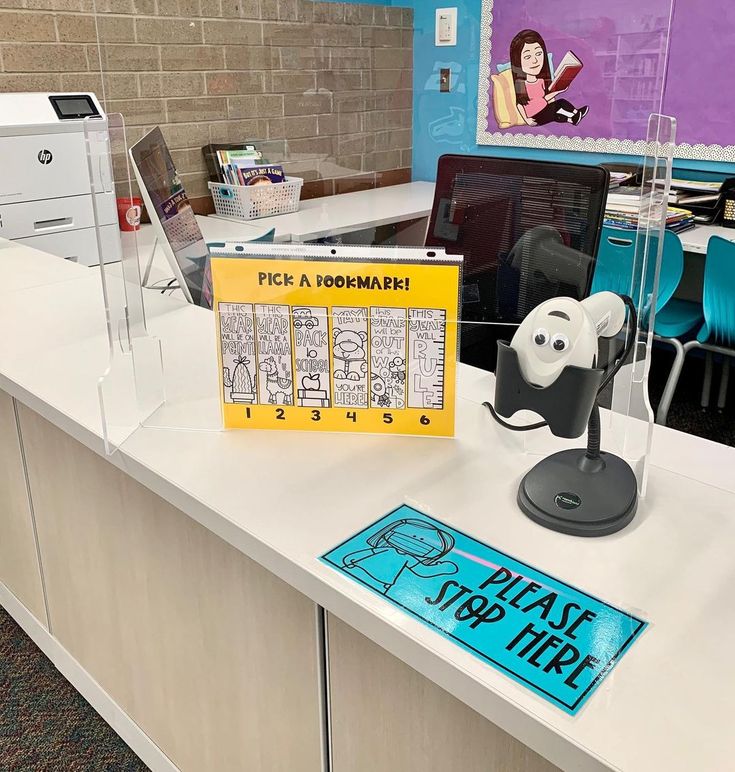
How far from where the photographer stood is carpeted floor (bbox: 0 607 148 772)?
1.53 metres

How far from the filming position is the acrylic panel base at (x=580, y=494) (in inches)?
35.2

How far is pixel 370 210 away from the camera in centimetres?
124

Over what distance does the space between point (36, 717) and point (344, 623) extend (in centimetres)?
110

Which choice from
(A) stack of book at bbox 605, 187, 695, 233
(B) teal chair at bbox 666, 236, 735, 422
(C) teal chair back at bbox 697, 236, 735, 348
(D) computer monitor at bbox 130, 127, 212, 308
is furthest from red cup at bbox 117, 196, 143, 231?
(C) teal chair back at bbox 697, 236, 735, 348

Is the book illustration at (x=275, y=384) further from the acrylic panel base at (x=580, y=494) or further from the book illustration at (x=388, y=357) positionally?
the acrylic panel base at (x=580, y=494)

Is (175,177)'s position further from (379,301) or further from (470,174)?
(379,301)

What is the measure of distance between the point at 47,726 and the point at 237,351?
103 centimetres

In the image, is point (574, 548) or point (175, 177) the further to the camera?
point (175, 177)

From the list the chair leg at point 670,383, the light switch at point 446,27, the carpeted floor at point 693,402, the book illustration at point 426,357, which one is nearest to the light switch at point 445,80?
the light switch at point 446,27

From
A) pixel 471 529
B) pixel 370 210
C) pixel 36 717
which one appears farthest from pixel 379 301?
pixel 36 717

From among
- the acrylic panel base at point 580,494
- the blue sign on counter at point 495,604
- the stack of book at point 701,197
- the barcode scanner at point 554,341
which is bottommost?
the blue sign on counter at point 495,604

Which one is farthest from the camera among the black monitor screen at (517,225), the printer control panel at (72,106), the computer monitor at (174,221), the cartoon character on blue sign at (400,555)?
the printer control panel at (72,106)

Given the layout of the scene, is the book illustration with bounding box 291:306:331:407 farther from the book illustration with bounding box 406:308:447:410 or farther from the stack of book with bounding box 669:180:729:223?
the stack of book with bounding box 669:180:729:223

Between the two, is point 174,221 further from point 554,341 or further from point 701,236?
point 701,236
